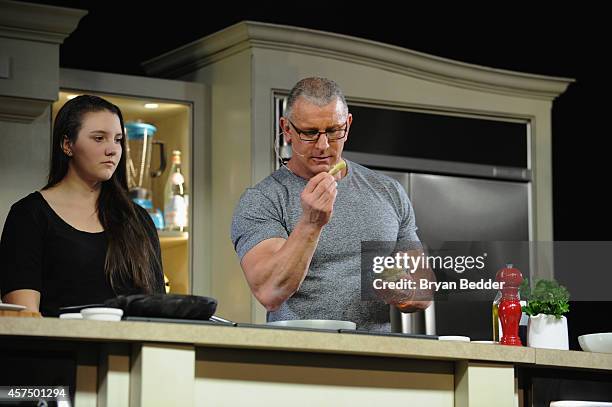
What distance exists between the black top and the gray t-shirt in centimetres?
37

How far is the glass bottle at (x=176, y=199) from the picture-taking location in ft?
12.9

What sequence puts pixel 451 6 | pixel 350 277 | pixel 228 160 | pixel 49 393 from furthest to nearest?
pixel 451 6
pixel 228 160
pixel 350 277
pixel 49 393

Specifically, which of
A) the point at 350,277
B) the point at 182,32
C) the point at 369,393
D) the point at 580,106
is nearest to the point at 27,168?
the point at 182,32

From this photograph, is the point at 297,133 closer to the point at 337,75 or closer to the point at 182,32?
the point at 337,75

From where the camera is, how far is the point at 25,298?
2.38m

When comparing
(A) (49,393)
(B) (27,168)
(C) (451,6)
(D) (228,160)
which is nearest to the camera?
(A) (49,393)

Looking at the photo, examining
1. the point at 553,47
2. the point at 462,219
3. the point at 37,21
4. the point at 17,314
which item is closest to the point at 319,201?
the point at 17,314

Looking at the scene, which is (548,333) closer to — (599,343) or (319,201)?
(599,343)

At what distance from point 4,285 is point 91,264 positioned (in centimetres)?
19

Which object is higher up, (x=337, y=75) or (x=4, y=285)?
(x=337, y=75)

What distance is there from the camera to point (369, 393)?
83.4 inches

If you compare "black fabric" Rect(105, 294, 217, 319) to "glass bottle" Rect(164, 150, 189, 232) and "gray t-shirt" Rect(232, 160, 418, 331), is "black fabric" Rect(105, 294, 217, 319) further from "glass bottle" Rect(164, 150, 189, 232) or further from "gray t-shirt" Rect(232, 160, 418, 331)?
"glass bottle" Rect(164, 150, 189, 232)

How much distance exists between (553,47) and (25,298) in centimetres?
319

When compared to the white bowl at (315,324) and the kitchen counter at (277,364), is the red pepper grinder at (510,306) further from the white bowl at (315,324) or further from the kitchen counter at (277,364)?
the white bowl at (315,324)
